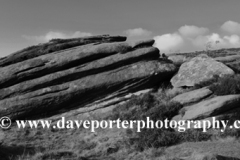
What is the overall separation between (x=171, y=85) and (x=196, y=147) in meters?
8.87

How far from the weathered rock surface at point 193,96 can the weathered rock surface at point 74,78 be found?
11.6ft

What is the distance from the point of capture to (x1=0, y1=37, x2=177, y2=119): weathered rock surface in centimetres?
2009

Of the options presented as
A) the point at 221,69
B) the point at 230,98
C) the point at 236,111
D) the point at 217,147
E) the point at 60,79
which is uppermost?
the point at 60,79

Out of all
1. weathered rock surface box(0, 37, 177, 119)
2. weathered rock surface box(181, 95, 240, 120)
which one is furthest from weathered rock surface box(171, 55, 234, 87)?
weathered rock surface box(181, 95, 240, 120)

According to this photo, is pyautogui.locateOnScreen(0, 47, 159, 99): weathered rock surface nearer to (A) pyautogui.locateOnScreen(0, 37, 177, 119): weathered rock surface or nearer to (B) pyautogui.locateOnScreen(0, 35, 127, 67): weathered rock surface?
(A) pyautogui.locateOnScreen(0, 37, 177, 119): weathered rock surface

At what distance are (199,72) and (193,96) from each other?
14.5 ft

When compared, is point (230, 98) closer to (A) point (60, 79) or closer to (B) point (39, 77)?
(A) point (60, 79)

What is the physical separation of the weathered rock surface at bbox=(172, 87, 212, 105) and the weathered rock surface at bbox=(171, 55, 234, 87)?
1.86 m

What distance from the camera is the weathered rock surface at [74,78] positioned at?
65.9ft

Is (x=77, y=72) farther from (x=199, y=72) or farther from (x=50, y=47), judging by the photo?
(x=199, y=72)

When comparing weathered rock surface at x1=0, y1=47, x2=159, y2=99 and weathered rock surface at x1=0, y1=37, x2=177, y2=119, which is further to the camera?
weathered rock surface at x1=0, y1=47, x2=159, y2=99

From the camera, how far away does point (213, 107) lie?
15141mm

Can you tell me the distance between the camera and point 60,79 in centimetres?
2088

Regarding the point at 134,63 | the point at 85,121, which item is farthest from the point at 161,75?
the point at 85,121
